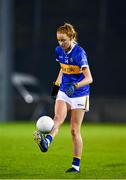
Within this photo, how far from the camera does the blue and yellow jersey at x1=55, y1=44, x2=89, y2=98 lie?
12711 millimetres

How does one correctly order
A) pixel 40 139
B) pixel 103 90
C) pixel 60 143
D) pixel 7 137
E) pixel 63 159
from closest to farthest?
pixel 40 139
pixel 63 159
pixel 60 143
pixel 7 137
pixel 103 90

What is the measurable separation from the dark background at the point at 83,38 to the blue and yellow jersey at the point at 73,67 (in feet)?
58.6

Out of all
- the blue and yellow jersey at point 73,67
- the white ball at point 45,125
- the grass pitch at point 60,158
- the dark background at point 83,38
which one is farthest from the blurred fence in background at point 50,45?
the white ball at point 45,125

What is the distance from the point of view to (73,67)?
12.8 m

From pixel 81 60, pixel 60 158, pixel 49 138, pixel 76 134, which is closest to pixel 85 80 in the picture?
pixel 81 60

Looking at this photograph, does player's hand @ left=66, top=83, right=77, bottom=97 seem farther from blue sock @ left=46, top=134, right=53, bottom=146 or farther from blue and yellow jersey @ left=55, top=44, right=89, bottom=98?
blue sock @ left=46, top=134, right=53, bottom=146

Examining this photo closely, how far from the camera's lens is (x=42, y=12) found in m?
31.7

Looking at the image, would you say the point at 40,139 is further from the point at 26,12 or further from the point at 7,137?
the point at 26,12

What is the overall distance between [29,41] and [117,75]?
3.23m

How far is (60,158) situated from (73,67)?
8.75ft

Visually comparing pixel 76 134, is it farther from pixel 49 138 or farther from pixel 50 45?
pixel 50 45

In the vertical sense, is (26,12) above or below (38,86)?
above

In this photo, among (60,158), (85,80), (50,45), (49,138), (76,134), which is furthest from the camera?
(50,45)

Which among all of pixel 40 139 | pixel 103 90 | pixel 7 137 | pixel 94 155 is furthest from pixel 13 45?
pixel 40 139
